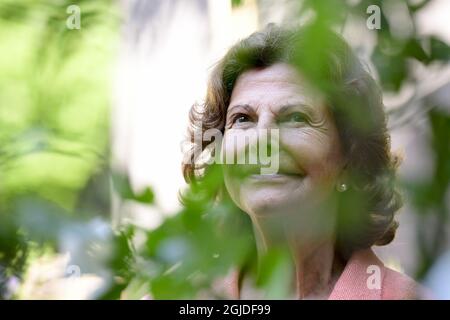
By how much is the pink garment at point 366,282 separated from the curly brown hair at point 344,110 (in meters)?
0.02

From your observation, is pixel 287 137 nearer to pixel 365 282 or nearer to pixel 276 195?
pixel 276 195

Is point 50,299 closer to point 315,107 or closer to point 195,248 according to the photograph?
point 315,107

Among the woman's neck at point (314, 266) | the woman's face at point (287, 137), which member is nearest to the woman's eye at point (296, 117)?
the woman's face at point (287, 137)

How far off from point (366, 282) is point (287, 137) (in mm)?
301

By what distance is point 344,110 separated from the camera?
540 mm

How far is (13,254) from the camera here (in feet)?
1.52

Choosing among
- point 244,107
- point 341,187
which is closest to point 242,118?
point 244,107

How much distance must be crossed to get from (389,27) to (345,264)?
0.71m

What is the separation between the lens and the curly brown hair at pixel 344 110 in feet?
1.34

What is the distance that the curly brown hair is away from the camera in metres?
0.41

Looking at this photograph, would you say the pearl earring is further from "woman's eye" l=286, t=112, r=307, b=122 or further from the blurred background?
the blurred background

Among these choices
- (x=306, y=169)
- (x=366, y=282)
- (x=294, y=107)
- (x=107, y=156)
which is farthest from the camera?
(x=366, y=282)

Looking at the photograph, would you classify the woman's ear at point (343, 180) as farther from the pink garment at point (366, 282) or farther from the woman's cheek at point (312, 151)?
the pink garment at point (366, 282)

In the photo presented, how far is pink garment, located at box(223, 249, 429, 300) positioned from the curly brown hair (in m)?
0.02
